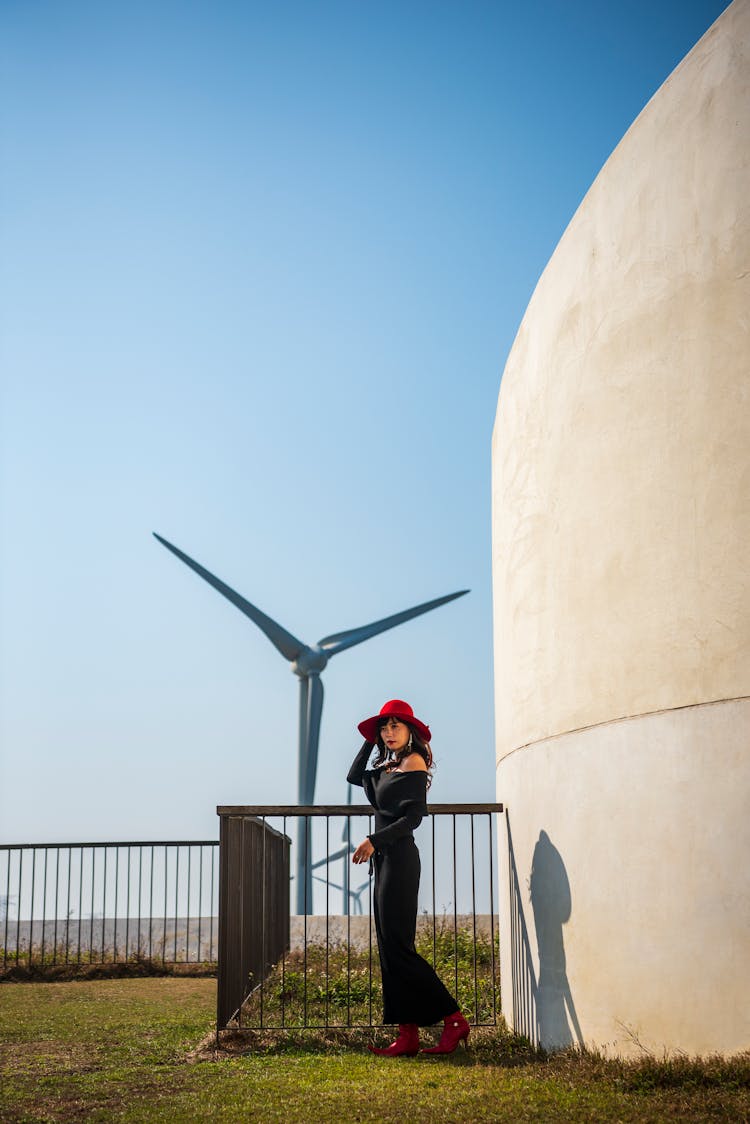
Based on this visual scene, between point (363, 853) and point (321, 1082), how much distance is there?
126cm

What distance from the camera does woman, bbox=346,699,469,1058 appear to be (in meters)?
6.59

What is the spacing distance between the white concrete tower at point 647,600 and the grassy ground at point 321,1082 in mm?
283

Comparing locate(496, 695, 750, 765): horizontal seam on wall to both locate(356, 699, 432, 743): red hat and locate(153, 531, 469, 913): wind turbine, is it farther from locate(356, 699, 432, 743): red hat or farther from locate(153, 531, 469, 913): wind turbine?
locate(153, 531, 469, 913): wind turbine

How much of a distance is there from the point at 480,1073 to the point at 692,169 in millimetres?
4555

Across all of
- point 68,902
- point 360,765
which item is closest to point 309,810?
point 360,765

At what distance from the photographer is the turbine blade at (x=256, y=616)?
22.3m

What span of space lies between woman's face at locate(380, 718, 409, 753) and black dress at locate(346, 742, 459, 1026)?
0.57ft

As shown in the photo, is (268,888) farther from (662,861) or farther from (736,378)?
(736,378)

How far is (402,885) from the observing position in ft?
21.9

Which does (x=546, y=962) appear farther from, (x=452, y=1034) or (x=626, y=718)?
(x=626, y=718)

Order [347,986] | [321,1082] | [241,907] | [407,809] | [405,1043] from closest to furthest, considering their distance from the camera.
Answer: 1. [321,1082]
2. [405,1043]
3. [407,809]
4. [241,907]
5. [347,986]

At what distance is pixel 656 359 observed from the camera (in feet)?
19.0

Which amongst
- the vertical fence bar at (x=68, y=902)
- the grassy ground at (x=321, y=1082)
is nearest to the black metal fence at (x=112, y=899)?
the vertical fence bar at (x=68, y=902)

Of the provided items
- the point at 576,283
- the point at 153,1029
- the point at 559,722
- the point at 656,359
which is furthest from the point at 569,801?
the point at 153,1029
